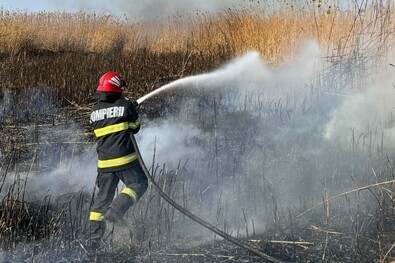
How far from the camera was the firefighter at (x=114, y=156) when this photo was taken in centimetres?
360

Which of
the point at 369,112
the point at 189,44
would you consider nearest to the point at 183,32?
the point at 189,44

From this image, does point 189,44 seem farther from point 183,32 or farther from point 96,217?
point 96,217

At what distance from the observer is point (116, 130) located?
11.9 ft

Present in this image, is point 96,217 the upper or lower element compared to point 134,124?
lower

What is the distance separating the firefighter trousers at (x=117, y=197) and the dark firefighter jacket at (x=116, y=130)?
7 centimetres

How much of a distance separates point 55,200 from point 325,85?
16.4 ft

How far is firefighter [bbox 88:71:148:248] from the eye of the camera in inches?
142

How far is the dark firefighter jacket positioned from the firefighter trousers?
0.24 ft

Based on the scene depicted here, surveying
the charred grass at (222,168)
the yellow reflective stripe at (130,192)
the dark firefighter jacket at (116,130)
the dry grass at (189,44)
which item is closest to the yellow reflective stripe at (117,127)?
the dark firefighter jacket at (116,130)

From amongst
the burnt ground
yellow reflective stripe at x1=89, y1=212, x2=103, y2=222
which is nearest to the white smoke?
the burnt ground

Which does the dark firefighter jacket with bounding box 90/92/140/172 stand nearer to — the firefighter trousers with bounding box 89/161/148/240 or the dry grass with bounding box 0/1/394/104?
the firefighter trousers with bounding box 89/161/148/240

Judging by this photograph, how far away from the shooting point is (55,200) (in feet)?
14.4

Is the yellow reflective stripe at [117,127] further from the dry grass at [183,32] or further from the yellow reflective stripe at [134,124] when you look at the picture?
the dry grass at [183,32]

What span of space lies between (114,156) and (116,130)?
0.21 metres
